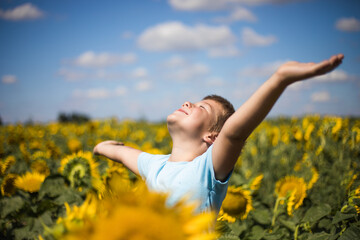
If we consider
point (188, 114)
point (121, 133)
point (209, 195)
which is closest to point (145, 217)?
point (209, 195)

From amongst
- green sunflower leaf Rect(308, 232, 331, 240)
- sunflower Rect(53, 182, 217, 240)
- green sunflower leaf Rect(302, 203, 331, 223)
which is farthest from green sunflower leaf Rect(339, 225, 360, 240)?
sunflower Rect(53, 182, 217, 240)

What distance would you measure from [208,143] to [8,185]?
4.88 ft

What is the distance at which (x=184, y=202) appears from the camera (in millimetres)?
631

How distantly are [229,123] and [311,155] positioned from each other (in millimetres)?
2414

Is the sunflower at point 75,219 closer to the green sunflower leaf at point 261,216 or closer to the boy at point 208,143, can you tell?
the boy at point 208,143

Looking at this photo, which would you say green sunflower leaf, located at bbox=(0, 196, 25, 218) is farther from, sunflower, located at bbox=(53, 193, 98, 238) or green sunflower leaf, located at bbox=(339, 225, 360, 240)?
green sunflower leaf, located at bbox=(339, 225, 360, 240)

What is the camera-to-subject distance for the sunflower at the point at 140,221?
546 millimetres

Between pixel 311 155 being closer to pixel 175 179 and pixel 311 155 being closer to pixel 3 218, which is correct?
pixel 175 179

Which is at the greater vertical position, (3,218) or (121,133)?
(121,133)

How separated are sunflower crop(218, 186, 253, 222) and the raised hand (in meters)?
1.16

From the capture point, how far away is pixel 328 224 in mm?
1608

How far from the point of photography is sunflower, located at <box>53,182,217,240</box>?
0.55 m

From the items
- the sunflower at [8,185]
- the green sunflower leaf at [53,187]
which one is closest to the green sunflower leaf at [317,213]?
the green sunflower leaf at [53,187]

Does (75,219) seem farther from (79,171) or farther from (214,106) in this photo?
(79,171)
